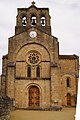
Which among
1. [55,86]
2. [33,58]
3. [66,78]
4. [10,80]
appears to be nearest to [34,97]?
[55,86]

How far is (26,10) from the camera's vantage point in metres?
40.4

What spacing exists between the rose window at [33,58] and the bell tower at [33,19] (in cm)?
484

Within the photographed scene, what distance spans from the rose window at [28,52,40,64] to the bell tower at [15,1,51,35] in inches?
191

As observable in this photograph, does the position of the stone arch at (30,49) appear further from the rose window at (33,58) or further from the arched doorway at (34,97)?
the arched doorway at (34,97)

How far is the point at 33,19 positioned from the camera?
129ft

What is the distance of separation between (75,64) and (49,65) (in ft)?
27.7

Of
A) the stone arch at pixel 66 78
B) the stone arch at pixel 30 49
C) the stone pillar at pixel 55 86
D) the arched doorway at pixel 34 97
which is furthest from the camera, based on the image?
the stone arch at pixel 66 78

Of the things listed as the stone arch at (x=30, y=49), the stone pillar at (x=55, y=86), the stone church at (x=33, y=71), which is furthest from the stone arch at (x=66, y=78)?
the stone arch at (x=30, y=49)

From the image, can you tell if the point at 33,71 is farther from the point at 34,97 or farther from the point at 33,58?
the point at 34,97

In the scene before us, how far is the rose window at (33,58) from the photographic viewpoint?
3541 centimetres

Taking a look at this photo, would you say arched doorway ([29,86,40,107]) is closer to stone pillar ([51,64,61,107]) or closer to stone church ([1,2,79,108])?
stone church ([1,2,79,108])

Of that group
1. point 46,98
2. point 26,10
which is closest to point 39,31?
point 26,10

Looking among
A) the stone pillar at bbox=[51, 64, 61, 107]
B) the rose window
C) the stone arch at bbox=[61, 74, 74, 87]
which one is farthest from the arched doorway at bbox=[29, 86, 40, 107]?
the stone arch at bbox=[61, 74, 74, 87]

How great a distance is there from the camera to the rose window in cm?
3541
